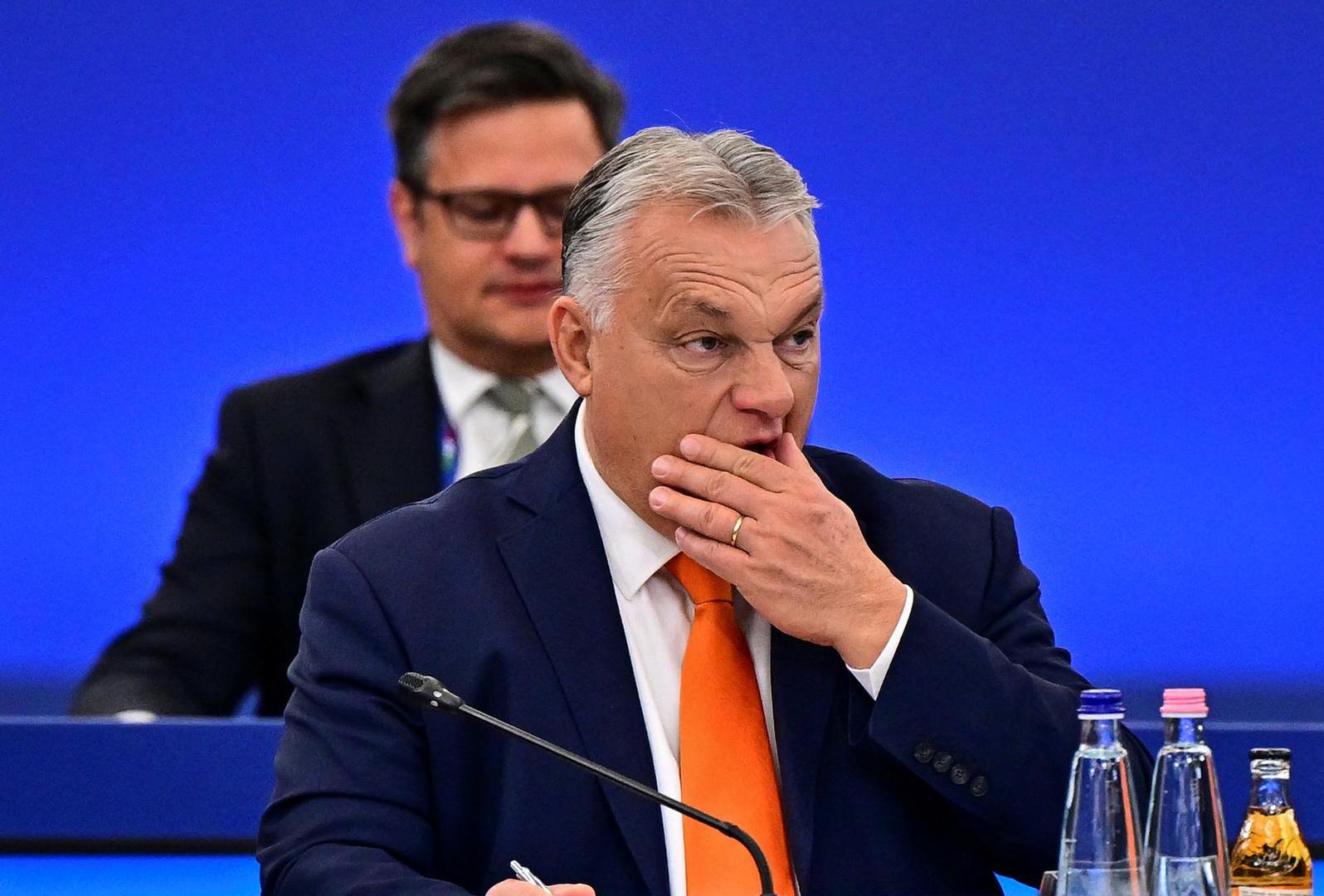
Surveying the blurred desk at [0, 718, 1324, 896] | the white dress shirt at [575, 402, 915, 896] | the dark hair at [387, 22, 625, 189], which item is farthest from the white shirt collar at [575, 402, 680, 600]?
the dark hair at [387, 22, 625, 189]

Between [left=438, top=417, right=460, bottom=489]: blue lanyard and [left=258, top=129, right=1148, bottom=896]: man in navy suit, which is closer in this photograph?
[left=258, top=129, right=1148, bottom=896]: man in navy suit

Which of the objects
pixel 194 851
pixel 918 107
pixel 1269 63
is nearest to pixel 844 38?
pixel 918 107

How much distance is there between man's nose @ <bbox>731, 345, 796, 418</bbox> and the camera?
1763 millimetres

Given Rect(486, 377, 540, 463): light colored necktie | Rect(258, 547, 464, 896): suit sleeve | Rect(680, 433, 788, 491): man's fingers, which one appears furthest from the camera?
Rect(486, 377, 540, 463): light colored necktie

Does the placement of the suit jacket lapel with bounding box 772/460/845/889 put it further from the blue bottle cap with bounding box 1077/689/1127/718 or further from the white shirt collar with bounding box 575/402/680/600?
the blue bottle cap with bounding box 1077/689/1127/718

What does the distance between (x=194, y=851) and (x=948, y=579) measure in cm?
140

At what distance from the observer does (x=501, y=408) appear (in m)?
3.33

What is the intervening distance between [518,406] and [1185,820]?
2.03 m

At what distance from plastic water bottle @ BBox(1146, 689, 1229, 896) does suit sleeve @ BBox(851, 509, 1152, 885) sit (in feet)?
0.89

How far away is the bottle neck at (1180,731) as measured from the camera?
145 centimetres

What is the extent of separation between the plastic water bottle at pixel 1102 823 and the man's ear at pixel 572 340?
0.68 m

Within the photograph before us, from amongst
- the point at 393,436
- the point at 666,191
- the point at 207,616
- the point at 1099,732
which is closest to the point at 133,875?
the point at 207,616

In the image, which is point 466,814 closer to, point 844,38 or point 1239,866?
point 1239,866

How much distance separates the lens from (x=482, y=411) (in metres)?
3.35
